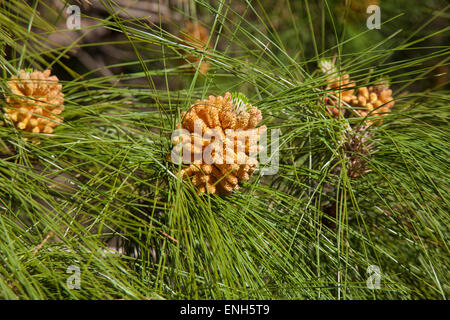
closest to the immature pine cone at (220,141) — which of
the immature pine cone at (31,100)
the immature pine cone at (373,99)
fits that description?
the immature pine cone at (31,100)

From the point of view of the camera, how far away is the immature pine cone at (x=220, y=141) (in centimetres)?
64

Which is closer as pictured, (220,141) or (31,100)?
(220,141)

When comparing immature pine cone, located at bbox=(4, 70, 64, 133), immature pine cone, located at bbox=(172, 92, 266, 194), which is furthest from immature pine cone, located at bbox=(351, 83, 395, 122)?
immature pine cone, located at bbox=(4, 70, 64, 133)

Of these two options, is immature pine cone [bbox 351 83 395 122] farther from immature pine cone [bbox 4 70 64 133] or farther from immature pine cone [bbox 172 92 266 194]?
immature pine cone [bbox 4 70 64 133]

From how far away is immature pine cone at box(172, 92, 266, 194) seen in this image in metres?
0.64

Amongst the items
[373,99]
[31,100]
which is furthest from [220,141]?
[373,99]

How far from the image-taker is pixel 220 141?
0.65m

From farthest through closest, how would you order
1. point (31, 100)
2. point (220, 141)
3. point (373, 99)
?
point (373, 99)
point (31, 100)
point (220, 141)

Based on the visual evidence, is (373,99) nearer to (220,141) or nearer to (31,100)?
(220,141)

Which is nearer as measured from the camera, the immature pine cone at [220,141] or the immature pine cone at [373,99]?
the immature pine cone at [220,141]

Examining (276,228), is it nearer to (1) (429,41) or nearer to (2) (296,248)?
(2) (296,248)

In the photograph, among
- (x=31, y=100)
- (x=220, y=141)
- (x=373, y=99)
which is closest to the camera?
(x=220, y=141)

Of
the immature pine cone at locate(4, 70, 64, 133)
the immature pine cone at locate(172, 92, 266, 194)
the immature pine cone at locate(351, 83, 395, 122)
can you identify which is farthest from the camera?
the immature pine cone at locate(351, 83, 395, 122)

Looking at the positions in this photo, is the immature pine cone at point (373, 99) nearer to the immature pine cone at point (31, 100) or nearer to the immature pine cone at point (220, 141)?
the immature pine cone at point (220, 141)
